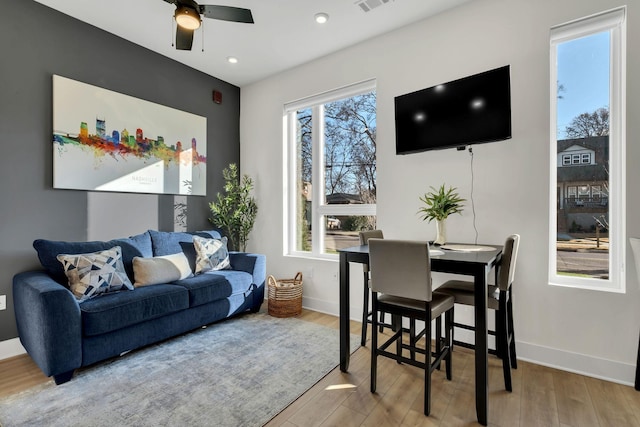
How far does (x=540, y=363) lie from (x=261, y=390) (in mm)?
2019

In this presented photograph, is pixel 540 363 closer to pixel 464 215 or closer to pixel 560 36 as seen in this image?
pixel 464 215

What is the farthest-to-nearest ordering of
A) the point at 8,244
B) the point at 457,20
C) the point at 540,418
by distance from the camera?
the point at 457,20, the point at 8,244, the point at 540,418

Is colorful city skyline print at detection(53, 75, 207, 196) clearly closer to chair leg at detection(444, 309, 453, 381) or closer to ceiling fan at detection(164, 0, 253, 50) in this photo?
ceiling fan at detection(164, 0, 253, 50)

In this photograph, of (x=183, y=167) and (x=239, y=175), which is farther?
(x=239, y=175)

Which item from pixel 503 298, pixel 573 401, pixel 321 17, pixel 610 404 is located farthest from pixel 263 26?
pixel 610 404

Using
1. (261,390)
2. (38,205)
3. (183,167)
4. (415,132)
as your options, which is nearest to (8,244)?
(38,205)

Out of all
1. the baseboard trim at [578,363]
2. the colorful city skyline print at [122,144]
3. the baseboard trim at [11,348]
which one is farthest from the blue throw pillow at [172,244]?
the baseboard trim at [578,363]

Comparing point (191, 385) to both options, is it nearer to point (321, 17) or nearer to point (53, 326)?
point (53, 326)

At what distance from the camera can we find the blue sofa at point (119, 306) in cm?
198

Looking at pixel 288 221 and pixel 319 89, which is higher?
pixel 319 89

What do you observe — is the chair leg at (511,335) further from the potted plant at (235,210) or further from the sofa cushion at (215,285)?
the potted plant at (235,210)

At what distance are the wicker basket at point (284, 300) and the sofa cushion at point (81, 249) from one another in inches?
50.8

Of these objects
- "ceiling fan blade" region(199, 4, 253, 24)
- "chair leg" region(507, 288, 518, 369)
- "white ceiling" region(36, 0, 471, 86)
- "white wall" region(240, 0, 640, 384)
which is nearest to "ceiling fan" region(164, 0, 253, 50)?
"ceiling fan blade" region(199, 4, 253, 24)

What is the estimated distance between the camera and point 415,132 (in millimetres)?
2725
